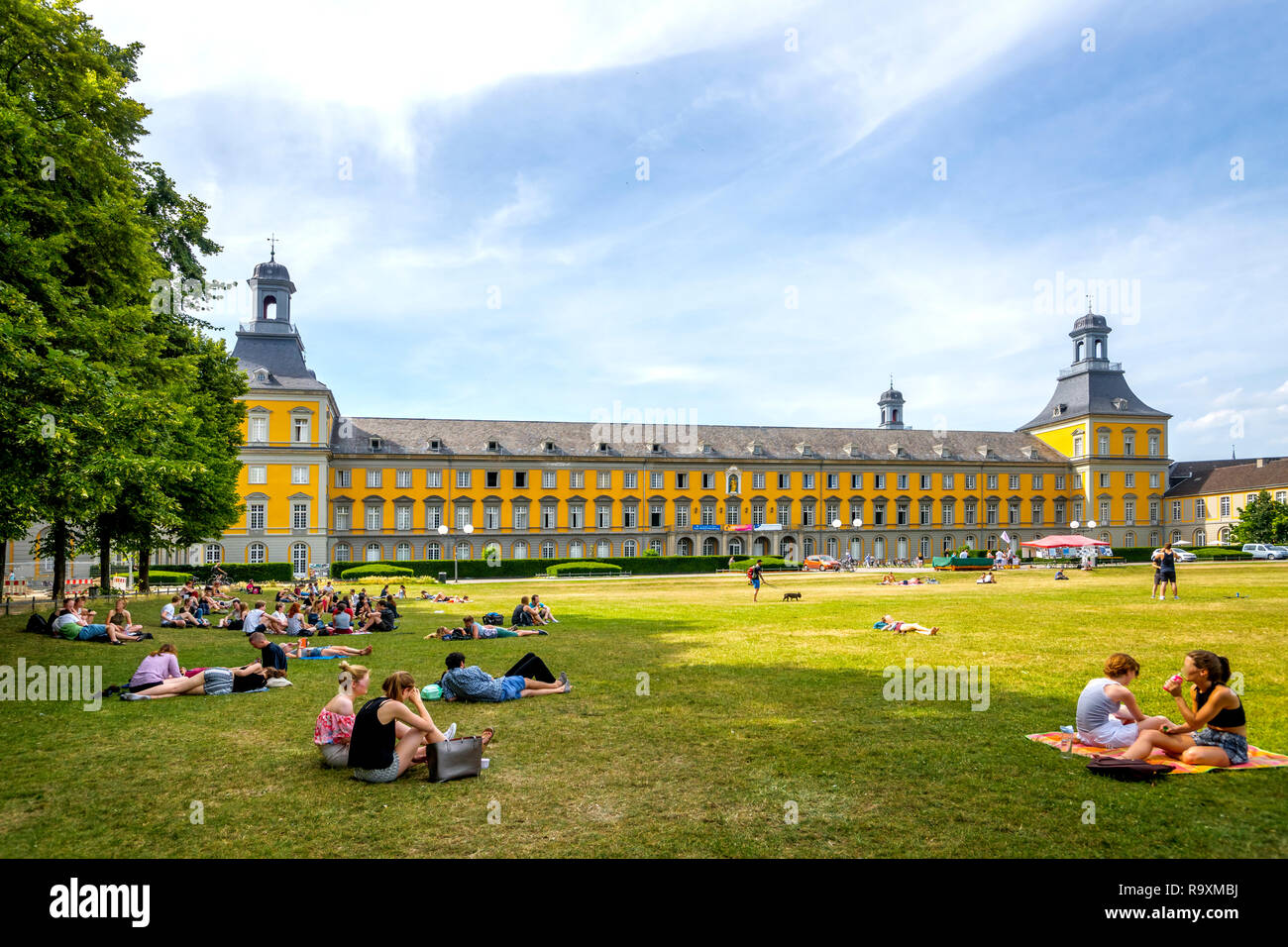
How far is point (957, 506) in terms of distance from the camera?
257ft

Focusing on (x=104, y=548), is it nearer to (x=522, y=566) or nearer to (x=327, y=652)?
(x=327, y=652)

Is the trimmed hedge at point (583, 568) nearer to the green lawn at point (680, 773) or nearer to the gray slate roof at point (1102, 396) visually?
the green lawn at point (680, 773)

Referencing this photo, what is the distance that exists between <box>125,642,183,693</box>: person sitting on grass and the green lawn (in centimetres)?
45

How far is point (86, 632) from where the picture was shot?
1652 cm

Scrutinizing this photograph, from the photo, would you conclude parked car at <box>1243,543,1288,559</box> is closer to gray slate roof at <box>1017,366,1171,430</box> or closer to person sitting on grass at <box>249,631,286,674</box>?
gray slate roof at <box>1017,366,1171,430</box>

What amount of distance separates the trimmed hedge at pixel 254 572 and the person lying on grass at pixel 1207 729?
51.4 meters

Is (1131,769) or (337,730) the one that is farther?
(337,730)

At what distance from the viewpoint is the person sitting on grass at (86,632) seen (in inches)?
648

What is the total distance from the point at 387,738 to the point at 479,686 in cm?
346

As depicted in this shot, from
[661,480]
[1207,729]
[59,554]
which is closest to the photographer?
[1207,729]

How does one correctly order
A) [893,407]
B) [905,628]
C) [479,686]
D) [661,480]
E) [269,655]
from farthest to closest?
1. [893,407]
2. [661,480]
3. [905,628]
4. [269,655]
5. [479,686]

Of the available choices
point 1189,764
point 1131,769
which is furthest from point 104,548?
point 1189,764

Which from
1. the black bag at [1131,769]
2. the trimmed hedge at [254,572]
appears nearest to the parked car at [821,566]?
the trimmed hedge at [254,572]

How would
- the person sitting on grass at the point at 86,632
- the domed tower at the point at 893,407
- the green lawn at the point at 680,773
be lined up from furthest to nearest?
the domed tower at the point at 893,407 < the person sitting on grass at the point at 86,632 < the green lawn at the point at 680,773
